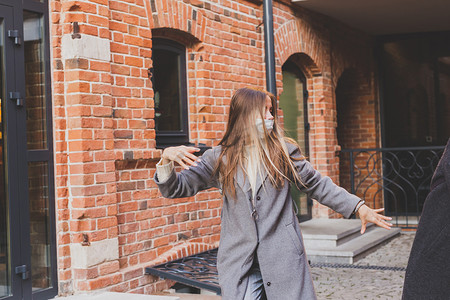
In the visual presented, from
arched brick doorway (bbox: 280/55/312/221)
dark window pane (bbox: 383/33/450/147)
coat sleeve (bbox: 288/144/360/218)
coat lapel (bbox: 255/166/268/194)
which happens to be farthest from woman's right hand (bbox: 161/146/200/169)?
dark window pane (bbox: 383/33/450/147)

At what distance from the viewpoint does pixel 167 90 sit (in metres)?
6.30

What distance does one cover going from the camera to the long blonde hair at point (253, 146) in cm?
292

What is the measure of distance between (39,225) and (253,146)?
2.52 m

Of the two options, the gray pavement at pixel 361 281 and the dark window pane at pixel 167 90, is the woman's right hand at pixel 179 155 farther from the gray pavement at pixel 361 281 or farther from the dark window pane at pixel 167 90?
the dark window pane at pixel 167 90

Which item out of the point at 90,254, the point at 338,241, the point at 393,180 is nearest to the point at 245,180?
the point at 90,254

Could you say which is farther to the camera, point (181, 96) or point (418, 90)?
point (418, 90)

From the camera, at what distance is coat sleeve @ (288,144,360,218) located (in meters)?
2.94

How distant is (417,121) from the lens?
10750mm

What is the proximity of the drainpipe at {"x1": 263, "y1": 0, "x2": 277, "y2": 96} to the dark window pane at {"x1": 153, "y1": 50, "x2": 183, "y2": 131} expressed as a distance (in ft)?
3.73

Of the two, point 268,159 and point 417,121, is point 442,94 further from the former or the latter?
point 268,159

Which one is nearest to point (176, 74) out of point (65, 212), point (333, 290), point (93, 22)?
point (93, 22)

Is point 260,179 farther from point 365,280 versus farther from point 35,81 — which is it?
point 365,280

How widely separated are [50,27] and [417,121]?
756 centimetres

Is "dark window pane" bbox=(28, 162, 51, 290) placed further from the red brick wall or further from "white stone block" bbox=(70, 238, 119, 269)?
"white stone block" bbox=(70, 238, 119, 269)
